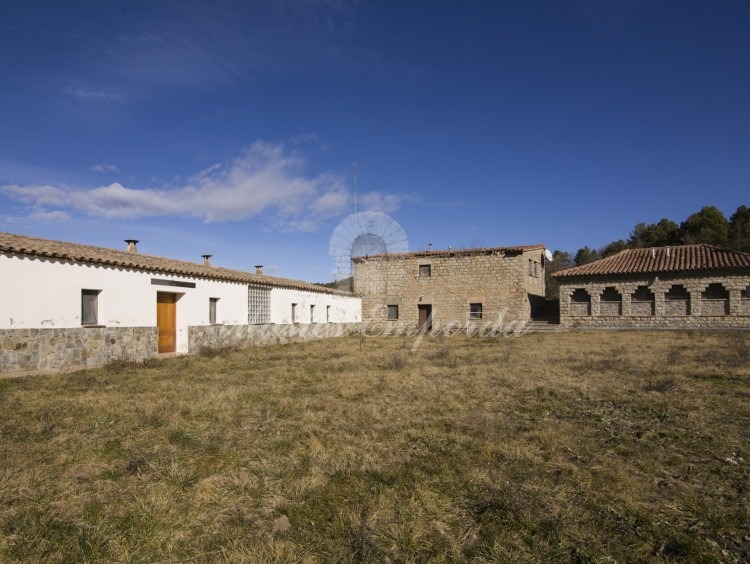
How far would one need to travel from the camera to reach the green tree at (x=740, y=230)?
34.2 m

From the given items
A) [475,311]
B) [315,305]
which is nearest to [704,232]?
[475,311]

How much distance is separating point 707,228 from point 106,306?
141 ft

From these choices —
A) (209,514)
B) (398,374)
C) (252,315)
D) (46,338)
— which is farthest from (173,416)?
(252,315)

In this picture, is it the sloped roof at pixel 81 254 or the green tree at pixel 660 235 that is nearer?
the sloped roof at pixel 81 254

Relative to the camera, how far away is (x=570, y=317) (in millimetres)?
25906

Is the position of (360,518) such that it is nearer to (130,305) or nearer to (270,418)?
(270,418)

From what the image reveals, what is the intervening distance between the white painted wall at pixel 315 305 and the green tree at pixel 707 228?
92.7 feet

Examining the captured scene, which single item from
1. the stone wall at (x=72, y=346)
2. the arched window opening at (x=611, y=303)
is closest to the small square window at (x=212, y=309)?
the stone wall at (x=72, y=346)

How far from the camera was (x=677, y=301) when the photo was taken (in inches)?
938

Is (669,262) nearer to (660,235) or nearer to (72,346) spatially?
(660,235)

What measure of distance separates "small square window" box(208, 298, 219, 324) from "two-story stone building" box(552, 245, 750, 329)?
754 inches

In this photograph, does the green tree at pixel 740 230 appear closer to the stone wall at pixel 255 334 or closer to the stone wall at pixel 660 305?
the stone wall at pixel 660 305

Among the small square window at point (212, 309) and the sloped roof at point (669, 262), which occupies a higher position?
the sloped roof at point (669, 262)

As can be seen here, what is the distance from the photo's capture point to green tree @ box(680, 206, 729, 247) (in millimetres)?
36281
